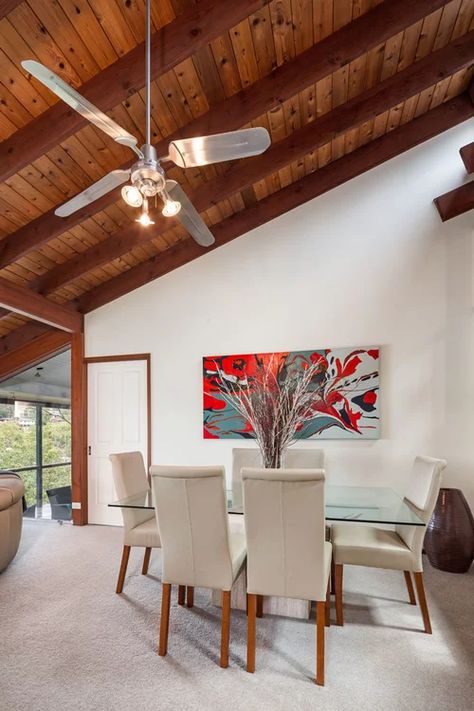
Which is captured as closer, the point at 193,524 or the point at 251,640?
the point at 251,640

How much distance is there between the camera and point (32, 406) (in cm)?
540

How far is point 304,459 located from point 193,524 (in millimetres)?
1520

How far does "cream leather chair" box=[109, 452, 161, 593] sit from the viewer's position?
115 inches

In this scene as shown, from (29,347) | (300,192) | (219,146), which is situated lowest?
(29,347)

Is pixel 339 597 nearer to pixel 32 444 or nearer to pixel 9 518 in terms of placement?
Answer: pixel 9 518

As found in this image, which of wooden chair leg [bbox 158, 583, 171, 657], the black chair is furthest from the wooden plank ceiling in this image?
wooden chair leg [bbox 158, 583, 171, 657]

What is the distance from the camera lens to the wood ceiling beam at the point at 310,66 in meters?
2.63

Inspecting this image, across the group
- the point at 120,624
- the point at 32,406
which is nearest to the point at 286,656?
the point at 120,624

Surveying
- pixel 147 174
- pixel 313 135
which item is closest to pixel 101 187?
pixel 147 174

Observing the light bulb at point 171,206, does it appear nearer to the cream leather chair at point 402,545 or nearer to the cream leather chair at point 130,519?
the cream leather chair at point 130,519

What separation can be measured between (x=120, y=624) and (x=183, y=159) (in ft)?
8.86

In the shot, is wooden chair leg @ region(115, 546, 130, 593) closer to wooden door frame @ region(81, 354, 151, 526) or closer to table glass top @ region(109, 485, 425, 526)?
table glass top @ region(109, 485, 425, 526)

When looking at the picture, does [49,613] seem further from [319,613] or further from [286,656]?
[319,613]

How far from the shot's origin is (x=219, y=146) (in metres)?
1.90
